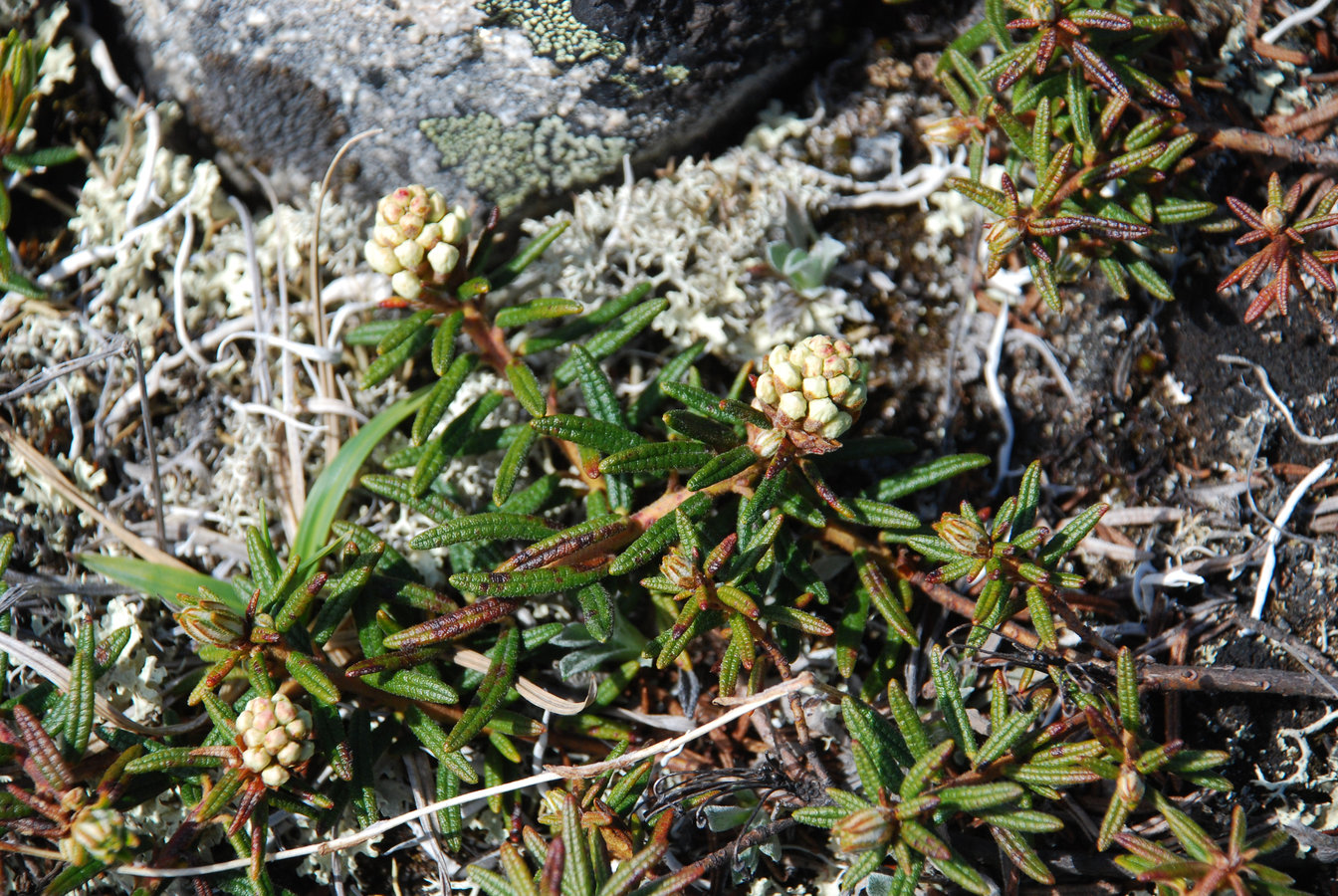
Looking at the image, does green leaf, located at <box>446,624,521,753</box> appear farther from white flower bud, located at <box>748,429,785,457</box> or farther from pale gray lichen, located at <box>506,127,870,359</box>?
pale gray lichen, located at <box>506,127,870,359</box>

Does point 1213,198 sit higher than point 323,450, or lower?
lower

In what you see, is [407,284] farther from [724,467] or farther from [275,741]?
[275,741]

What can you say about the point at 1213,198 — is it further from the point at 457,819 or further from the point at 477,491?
the point at 457,819

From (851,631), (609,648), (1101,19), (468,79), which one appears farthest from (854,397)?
(468,79)

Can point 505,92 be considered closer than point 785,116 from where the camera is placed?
Yes

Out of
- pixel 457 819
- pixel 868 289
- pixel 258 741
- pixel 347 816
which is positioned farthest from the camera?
pixel 868 289

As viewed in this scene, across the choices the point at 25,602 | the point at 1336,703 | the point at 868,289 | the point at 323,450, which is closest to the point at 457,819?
the point at 323,450
